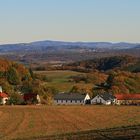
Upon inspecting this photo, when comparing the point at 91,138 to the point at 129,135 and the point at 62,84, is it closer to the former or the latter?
the point at 129,135

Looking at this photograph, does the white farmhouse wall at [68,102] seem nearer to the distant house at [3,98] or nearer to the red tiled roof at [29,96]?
the red tiled roof at [29,96]

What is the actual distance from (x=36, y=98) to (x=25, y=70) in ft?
70.9

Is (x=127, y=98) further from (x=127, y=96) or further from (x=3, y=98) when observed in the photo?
(x=3, y=98)

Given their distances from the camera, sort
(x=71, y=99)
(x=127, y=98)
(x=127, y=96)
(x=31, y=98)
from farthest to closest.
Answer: (x=127, y=96) → (x=127, y=98) → (x=71, y=99) → (x=31, y=98)

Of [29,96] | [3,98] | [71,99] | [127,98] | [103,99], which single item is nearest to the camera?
[3,98]

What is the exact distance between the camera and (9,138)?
33000mm

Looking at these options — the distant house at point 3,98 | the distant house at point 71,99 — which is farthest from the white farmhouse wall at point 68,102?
the distant house at point 3,98

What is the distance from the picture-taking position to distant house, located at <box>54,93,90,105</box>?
82812 mm

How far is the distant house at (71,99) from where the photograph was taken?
272 ft

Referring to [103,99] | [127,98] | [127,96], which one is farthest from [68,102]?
[127,96]

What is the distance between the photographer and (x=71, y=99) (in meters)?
83.1

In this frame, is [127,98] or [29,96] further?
[127,98]

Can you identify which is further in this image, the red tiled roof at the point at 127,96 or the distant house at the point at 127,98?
the red tiled roof at the point at 127,96

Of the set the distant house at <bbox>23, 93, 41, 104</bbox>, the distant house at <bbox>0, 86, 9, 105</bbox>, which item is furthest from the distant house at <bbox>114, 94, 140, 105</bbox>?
the distant house at <bbox>0, 86, 9, 105</bbox>
